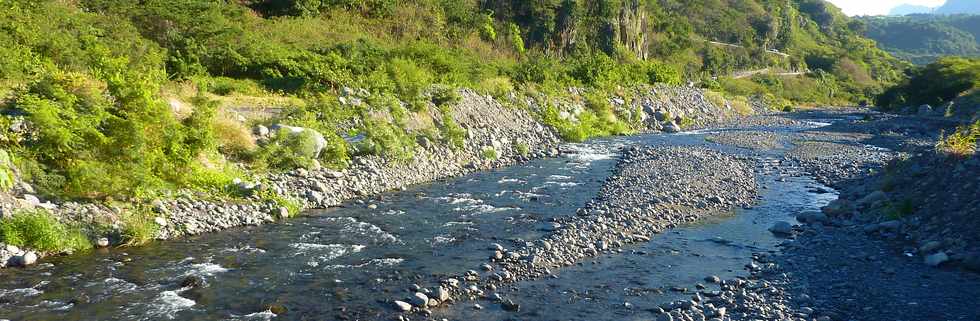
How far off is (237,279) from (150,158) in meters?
4.95

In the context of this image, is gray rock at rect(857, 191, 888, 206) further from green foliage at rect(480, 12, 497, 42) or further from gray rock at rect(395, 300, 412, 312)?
green foliage at rect(480, 12, 497, 42)

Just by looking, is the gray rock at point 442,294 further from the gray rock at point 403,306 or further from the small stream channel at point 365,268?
the gray rock at point 403,306

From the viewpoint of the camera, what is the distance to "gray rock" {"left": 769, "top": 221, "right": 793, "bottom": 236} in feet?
49.1

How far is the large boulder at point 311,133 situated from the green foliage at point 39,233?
7120 mm

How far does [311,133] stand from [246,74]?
12109mm

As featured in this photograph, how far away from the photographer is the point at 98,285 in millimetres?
10305

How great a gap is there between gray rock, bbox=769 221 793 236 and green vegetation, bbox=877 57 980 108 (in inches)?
1976

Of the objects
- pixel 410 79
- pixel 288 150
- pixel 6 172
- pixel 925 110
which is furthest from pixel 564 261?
pixel 925 110

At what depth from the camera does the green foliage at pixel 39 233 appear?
11059mm

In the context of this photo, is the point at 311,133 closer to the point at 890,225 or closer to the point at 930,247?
the point at 890,225

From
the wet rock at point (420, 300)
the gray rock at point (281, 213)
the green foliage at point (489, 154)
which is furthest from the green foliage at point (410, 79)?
the wet rock at point (420, 300)

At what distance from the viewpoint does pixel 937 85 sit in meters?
60.6

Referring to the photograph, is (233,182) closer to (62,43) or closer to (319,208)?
(319,208)

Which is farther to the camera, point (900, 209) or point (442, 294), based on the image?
point (900, 209)
